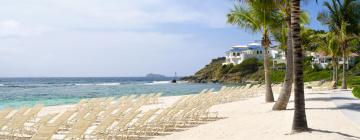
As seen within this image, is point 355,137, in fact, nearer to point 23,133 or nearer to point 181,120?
point 181,120

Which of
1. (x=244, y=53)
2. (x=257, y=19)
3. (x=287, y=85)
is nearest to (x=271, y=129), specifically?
(x=287, y=85)

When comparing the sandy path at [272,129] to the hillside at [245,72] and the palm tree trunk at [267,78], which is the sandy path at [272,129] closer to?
the palm tree trunk at [267,78]

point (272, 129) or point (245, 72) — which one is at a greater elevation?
point (245, 72)

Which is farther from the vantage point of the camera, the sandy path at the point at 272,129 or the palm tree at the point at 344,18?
the palm tree at the point at 344,18

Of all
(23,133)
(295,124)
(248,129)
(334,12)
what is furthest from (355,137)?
(334,12)

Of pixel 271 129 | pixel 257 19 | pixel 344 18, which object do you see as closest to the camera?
pixel 271 129

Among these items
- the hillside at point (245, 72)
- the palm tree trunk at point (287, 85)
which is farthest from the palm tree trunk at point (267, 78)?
the hillside at point (245, 72)

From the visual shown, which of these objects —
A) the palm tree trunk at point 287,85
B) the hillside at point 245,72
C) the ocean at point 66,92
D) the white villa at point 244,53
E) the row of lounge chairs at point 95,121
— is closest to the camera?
the row of lounge chairs at point 95,121

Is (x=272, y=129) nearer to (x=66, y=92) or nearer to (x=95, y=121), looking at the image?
(x=95, y=121)

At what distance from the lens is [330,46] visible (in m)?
37.3

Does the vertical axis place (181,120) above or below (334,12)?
below

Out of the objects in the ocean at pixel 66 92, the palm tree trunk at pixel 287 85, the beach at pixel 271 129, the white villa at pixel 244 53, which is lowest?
the ocean at pixel 66 92

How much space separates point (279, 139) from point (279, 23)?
407 inches

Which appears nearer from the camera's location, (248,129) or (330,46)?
(248,129)
